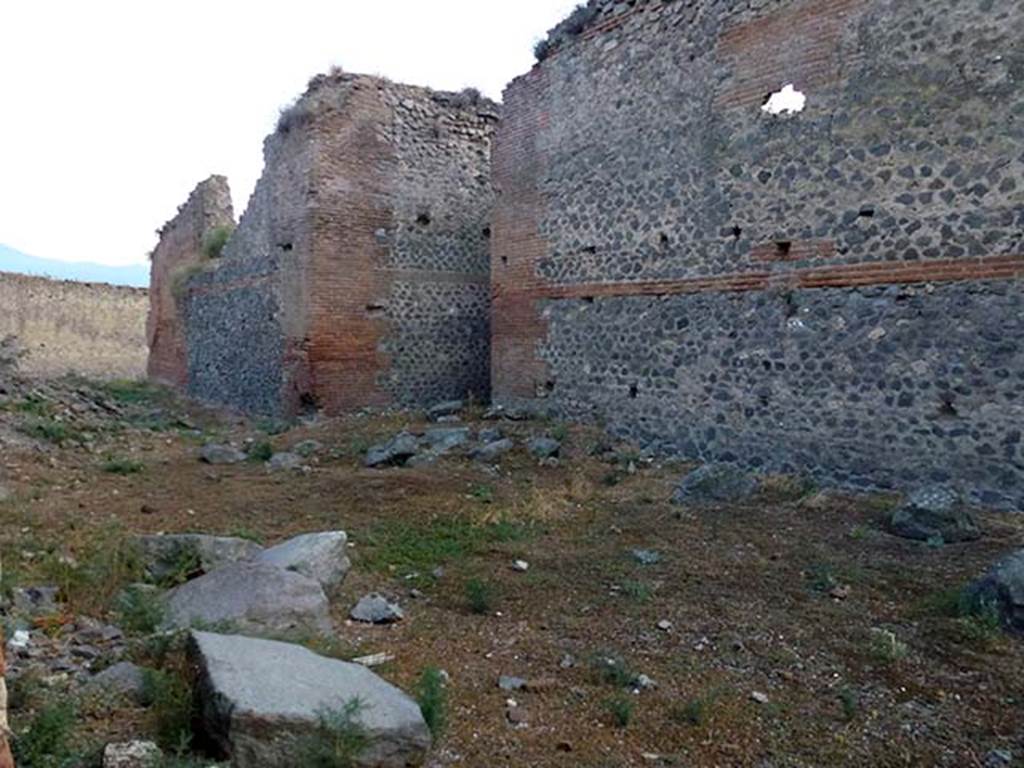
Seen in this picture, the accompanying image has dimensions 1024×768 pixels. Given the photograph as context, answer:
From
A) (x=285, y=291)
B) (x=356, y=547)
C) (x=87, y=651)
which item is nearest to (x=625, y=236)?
(x=356, y=547)

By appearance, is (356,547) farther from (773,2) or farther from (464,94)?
(464,94)

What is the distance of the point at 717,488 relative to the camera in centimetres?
745

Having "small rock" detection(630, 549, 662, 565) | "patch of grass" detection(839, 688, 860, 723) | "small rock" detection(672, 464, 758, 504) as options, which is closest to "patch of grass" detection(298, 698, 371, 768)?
"patch of grass" detection(839, 688, 860, 723)

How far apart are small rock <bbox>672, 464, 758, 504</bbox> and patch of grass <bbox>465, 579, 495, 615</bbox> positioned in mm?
2853

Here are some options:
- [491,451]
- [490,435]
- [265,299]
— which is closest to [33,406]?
[265,299]

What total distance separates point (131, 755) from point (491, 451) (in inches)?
269

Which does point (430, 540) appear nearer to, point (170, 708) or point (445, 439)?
point (170, 708)

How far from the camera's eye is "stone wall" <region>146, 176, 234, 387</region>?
1834cm

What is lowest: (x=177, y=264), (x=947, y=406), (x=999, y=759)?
(x=999, y=759)

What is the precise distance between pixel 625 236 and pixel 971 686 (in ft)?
22.2

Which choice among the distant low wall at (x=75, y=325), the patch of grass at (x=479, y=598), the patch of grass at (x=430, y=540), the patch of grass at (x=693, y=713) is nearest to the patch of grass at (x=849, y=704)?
the patch of grass at (x=693, y=713)

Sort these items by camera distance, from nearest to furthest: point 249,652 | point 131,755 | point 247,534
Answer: point 131,755, point 249,652, point 247,534

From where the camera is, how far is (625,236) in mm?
9805

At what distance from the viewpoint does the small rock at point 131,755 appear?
272 cm
